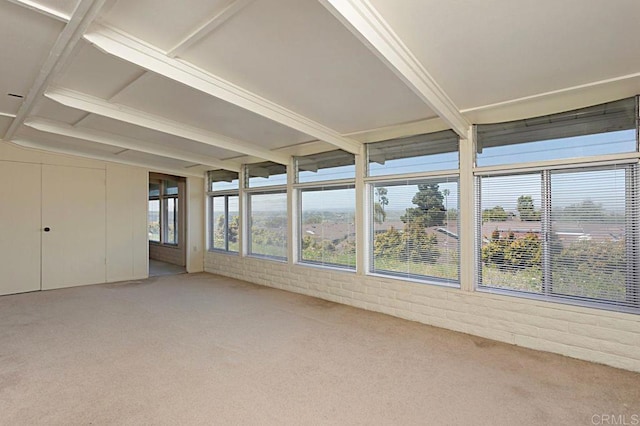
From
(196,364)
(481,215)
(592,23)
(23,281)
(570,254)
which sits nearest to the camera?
(592,23)

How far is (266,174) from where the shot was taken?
623 cm

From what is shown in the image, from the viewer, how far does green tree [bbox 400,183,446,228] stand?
392 cm

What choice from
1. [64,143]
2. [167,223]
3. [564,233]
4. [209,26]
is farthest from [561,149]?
[167,223]

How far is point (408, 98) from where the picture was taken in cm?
312

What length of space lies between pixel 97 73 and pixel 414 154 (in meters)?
3.52

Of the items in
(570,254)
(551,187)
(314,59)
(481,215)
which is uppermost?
(314,59)

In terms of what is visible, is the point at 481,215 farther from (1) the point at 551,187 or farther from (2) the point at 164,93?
(2) the point at 164,93

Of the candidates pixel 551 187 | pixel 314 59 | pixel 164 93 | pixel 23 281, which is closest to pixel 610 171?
pixel 551 187

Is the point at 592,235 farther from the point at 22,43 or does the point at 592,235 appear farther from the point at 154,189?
the point at 154,189

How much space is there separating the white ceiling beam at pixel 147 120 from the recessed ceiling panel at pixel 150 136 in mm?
518

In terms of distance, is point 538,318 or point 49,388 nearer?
point 49,388

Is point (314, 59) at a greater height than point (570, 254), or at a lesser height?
greater

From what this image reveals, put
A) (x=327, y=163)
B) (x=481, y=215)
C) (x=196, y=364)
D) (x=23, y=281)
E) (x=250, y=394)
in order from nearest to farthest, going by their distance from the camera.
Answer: (x=250, y=394) < (x=196, y=364) < (x=481, y=215) < (x=327, y=163) < (x=23, y=281)

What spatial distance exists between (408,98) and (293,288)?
12.0 feet
